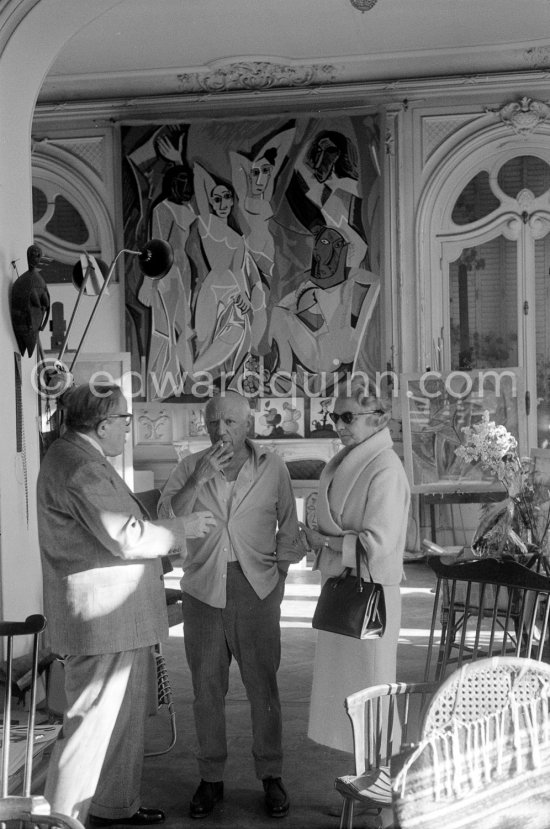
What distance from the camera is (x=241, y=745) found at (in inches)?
195

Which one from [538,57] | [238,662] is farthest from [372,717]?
[538,57]

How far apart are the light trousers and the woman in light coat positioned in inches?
30.4

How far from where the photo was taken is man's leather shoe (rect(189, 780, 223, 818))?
4.09 m

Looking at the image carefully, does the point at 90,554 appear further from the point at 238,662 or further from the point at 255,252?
the point at 255,252

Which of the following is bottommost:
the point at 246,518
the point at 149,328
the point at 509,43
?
the point at 246,518

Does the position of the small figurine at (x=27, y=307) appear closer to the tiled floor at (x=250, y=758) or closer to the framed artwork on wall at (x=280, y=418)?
the tiled floor at (x=250, y=758)

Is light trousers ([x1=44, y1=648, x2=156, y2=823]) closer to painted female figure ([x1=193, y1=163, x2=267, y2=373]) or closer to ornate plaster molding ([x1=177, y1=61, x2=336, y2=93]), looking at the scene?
painted female figure ([x1=193, y1=163, x2=267, y2=373])

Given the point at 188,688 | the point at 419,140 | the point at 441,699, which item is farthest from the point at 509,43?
the point at 441,699

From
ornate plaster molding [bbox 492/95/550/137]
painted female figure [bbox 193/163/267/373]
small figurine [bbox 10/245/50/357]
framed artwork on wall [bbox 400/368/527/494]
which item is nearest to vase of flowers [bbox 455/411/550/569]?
small figurine [bbox 10/245/50/357]

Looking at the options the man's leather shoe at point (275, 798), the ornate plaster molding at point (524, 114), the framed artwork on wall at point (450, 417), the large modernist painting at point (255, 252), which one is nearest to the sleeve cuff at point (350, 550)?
the man's leather shoe at point (275, 798)

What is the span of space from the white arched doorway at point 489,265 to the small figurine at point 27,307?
5.54 meters

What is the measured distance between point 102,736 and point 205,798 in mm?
719

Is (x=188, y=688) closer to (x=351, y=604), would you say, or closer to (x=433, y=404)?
(x=351, y=604)

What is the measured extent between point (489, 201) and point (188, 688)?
6300 millimetres
